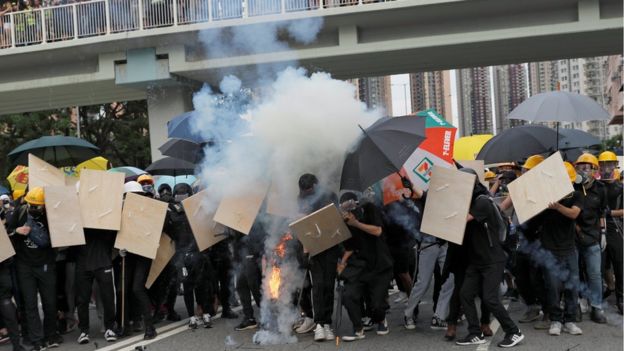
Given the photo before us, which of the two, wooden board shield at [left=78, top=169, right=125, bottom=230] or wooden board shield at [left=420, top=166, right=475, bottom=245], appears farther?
wooden board shield at [left=78, top=169, right=125, bottom=230]

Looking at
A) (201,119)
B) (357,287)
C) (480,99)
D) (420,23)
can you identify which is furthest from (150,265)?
(480,99)

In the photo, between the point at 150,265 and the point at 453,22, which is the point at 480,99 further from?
the point at 150,265

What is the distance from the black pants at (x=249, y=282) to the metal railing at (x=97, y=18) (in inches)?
344

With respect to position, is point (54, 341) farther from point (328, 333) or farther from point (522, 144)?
point (522, 144)

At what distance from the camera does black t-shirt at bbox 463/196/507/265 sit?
617 cm

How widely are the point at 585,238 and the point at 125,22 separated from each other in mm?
13266

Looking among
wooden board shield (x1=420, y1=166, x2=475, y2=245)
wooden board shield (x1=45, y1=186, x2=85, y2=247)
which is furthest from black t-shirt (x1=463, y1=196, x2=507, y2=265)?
wooden board shield (x1=45, y1=186, x2=85, y2=247)

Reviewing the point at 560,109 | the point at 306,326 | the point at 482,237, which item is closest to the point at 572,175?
the point at 482,237

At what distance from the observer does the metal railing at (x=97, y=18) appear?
624 inches

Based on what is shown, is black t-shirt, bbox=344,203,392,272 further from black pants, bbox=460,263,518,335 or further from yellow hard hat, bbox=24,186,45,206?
yellow hard hat, bbox=24,186,45,206

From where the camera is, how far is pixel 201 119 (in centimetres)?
754

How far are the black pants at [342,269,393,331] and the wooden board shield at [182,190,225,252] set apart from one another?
5.87ft

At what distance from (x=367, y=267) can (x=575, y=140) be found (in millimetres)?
4972

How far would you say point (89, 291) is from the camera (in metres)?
7.38
